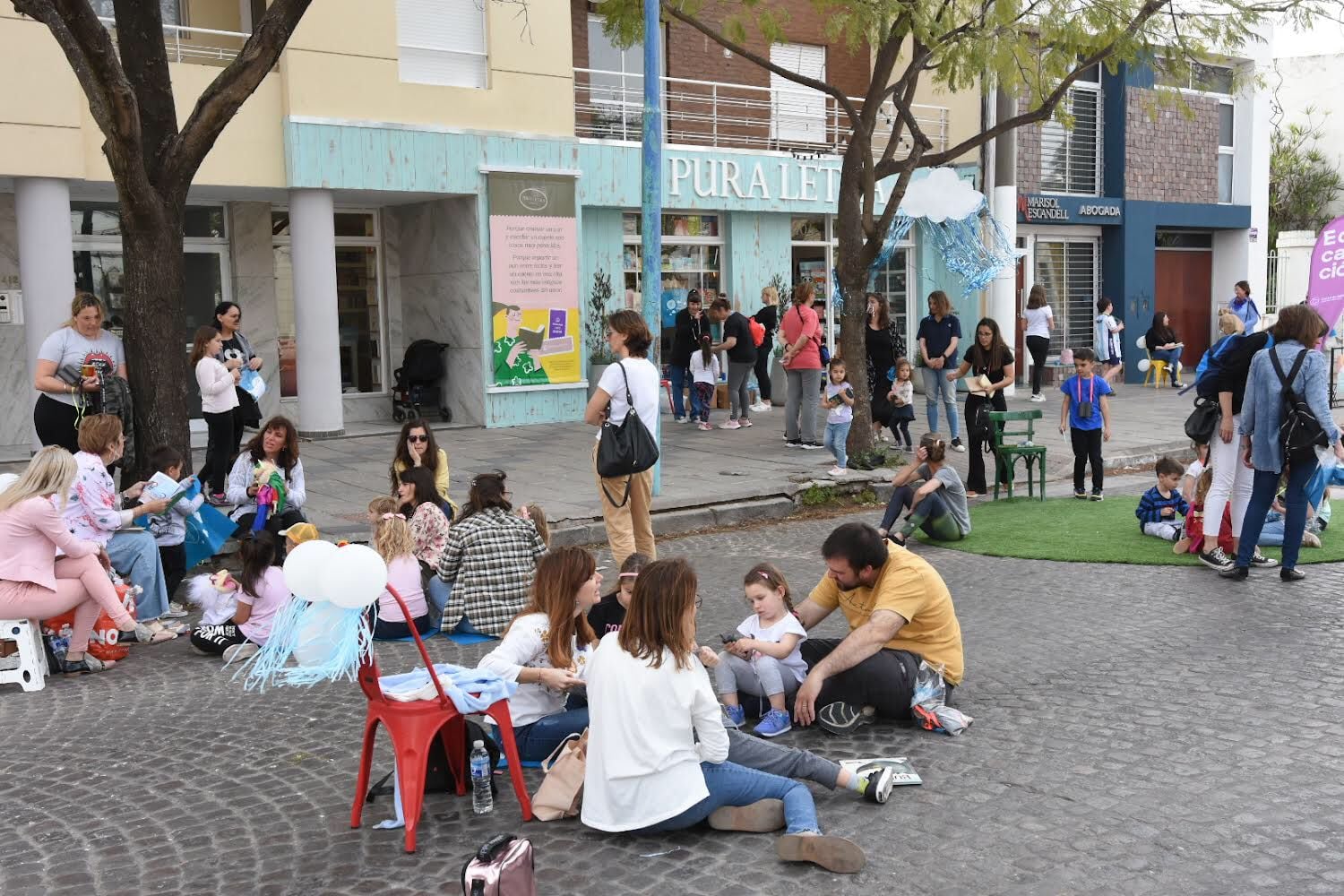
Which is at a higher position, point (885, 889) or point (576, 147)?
point (576, 147)

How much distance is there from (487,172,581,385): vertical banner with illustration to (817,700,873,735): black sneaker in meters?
11.1

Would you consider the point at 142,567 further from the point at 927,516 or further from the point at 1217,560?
the point at 1217,560

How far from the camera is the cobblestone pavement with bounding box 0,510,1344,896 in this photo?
4320 millimetres

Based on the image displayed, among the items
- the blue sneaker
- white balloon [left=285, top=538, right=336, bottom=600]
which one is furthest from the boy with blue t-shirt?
white balloon [left=285, top=538, right=336, bottom=600]

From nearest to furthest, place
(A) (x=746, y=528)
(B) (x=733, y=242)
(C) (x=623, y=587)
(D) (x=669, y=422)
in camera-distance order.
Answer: (C) (x=623, y=587) < (A) (x=746, y=528) < (D) (x=669, y=422) < (B) (x=733, y=242)

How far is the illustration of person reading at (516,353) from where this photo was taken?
16.2 metres

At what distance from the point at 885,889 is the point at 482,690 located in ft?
5.38

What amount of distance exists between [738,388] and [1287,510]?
880 centimetres

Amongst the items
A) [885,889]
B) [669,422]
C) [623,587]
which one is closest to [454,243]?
[669,422]

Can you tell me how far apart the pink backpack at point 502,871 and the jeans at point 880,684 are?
2.04 m

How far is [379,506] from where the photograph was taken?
7.83 metres

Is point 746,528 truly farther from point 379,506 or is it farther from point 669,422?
point 669,422

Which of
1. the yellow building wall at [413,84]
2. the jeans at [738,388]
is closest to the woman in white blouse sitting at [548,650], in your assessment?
the yellow building wall at [413,84]

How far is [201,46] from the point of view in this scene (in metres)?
15.1
